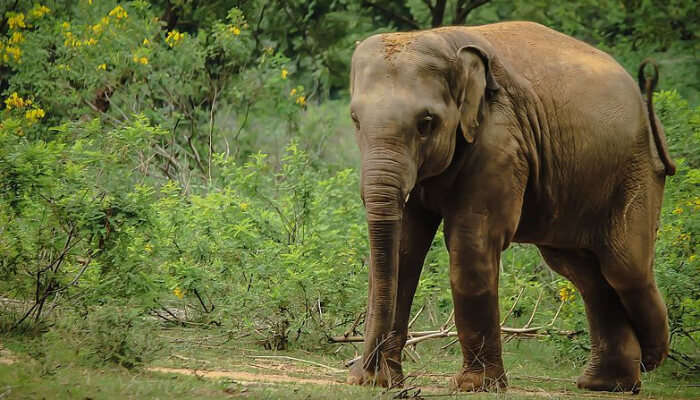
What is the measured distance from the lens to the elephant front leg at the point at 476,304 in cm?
A: 752

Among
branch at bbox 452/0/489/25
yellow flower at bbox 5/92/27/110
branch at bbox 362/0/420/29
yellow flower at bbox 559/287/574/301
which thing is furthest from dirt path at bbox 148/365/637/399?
branch at bbox 362/0/420/29

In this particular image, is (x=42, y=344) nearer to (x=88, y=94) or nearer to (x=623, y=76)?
(x=623, y=76)

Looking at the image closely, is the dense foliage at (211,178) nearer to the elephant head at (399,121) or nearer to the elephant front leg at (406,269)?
the elephant head at (399,121)

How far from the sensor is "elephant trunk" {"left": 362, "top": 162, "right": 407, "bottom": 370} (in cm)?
689

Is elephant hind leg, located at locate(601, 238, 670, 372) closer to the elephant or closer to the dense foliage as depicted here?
the elephant

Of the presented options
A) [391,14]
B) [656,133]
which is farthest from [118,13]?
[656,133]

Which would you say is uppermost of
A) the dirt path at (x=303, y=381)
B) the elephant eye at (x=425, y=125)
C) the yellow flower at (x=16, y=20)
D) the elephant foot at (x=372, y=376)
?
the elephant eye at (x=425, y=125)

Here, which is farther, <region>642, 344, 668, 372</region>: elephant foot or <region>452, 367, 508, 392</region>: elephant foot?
<region>642, 344, 668, 372</region>: elephant foot

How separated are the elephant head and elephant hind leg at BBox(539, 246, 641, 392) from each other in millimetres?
2242

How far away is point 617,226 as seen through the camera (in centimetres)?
873

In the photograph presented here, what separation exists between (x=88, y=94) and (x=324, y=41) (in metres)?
5.88

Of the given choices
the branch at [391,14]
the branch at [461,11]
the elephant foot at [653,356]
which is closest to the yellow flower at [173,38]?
the branch at [391,14]

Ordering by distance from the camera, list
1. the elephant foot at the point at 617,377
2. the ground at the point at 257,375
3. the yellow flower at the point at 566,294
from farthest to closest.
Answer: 1. the yellow flower at the point at 566,294
2. the elephant foot at the point at 617,377
3. the ground at the point at 257,375

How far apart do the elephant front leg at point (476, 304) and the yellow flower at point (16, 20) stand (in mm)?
8634
